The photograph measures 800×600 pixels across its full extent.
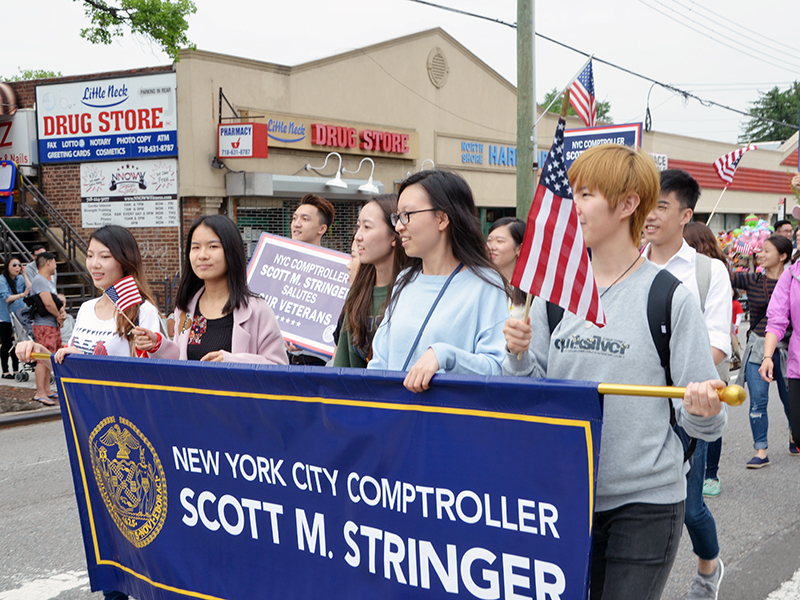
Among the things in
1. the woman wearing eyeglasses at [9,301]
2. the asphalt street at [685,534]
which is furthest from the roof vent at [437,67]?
the asphalt street at [685,534]

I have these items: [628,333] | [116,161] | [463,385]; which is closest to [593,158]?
[628,333]

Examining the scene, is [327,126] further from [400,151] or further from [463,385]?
[463,385]

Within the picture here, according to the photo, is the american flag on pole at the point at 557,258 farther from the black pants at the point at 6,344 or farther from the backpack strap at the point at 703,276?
the black pants at the point at 6,344

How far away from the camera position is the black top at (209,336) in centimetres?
388

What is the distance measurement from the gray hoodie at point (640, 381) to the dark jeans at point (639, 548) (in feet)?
0.11

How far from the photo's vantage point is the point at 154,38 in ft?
38.2

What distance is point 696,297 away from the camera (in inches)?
156

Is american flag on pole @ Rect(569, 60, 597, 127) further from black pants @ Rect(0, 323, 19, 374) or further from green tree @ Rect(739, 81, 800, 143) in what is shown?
green tree @ Rect(739, 81, 800, 143)

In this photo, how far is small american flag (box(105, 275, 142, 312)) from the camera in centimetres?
394

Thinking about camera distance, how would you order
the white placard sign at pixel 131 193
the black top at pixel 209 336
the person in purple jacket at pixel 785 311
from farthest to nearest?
1. the white placard sign at pixel 131 193
2. the person in purple jacket at pixel 785 311
3. the black top at pixel 209 336

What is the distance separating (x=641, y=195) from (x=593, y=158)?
19 centimetres

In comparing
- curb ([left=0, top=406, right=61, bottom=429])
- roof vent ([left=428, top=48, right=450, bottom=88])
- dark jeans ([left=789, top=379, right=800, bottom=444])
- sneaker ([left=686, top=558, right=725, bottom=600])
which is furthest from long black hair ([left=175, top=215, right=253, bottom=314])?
roof vent ([left=428, top=48, right=450, bottom=88])

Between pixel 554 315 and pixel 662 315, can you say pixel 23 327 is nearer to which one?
pixel 554 315

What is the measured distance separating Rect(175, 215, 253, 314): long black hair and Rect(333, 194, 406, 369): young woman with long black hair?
539mm
